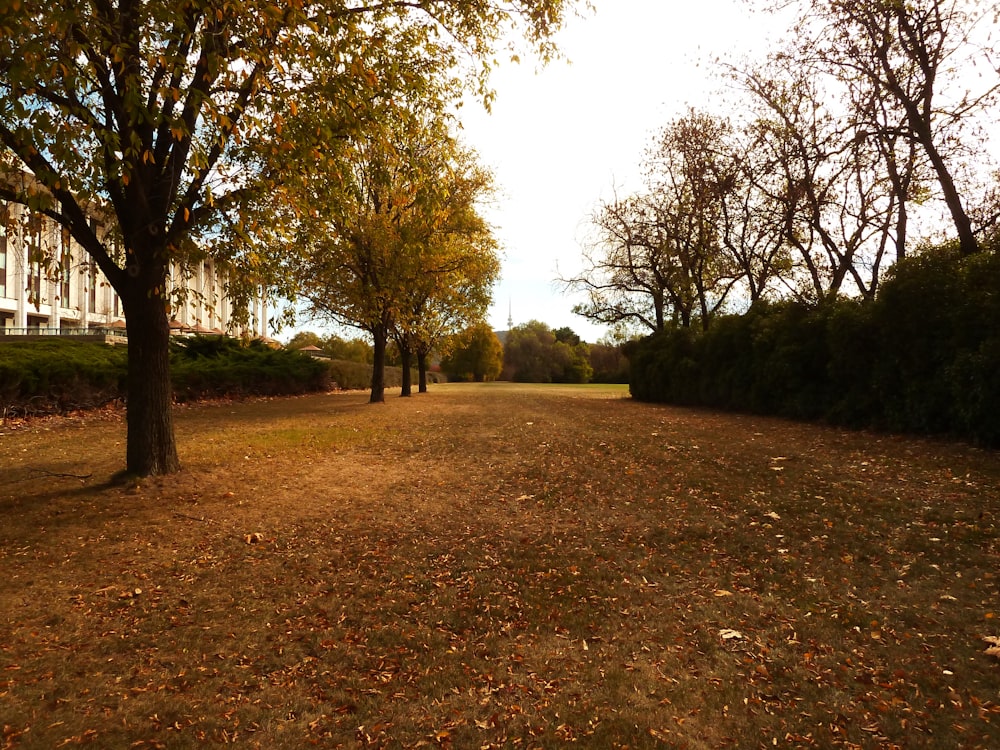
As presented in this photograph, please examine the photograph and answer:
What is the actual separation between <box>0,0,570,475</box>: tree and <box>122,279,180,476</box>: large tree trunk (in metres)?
0.01

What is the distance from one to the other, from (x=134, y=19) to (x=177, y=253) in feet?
6.65

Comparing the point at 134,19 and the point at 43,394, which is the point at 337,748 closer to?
the point at 134,19

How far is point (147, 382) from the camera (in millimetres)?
6520

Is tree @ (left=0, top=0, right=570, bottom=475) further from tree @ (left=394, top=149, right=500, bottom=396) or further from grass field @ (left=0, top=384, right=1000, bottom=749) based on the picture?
tree @ (left=394, top=149, right=500, bottom=396)

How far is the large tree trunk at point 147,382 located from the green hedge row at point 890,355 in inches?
434

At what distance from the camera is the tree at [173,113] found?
174 inches

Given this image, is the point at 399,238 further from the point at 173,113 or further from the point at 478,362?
the point at 478,362

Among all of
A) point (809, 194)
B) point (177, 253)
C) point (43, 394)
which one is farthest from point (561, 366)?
point (177, 253)

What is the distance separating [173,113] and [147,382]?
290cm

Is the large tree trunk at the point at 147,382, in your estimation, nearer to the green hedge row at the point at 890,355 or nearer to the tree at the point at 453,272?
the tree at the point at 453,272

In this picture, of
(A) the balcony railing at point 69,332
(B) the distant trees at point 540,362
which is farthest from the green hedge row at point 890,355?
(B) the distant trees at point 540,362

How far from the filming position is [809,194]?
1593cm

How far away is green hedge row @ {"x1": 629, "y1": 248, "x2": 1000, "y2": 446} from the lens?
880cm

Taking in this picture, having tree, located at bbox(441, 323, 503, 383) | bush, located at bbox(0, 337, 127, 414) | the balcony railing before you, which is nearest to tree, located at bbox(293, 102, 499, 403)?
bush, located at bbox(0, 337, 127, 414)
